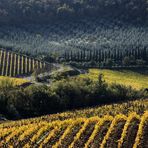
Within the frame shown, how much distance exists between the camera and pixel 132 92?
158500mm

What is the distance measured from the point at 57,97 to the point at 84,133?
5425cm

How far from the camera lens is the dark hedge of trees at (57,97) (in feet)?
452

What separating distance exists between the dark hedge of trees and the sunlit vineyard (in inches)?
1434

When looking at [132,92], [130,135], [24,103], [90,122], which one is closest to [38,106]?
[24,103]

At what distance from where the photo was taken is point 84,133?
90.4 meters

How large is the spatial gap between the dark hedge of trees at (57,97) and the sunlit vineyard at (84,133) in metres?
36.4

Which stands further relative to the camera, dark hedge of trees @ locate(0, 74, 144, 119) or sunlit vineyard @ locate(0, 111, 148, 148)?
dark hedge of trees @ locate(0, 74, 144, 119)

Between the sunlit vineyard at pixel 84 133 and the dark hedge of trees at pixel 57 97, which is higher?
the sunlit vineyard at pixel 84 133

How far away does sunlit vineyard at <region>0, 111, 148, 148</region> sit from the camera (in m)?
83.9

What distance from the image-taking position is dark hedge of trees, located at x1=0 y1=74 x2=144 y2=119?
138 m

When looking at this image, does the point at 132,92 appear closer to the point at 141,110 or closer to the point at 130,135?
the point at 141,110

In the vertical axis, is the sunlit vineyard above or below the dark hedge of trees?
above

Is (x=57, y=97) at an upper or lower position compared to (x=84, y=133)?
lower

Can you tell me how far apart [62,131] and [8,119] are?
4015 cm
